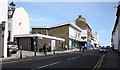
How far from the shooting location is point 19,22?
68438 mm

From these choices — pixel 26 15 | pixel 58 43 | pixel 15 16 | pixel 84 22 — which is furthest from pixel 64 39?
pixel 84 22

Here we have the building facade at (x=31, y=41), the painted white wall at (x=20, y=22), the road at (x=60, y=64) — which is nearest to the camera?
the road at (x=60, y=64)

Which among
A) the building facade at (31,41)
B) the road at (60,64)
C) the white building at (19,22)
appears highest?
the white building at (19,22)

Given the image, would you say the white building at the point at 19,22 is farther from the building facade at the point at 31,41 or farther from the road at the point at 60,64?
the road at the point at 60,64

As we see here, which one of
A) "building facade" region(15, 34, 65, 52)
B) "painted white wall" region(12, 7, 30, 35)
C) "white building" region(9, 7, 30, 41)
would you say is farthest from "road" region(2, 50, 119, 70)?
"painted white wall" region(12, 7, 30, 35)

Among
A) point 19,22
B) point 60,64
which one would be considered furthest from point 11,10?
point 60,64

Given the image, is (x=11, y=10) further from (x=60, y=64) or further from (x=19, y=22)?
(x=60, y=64)

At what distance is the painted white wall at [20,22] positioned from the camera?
66.4 metres

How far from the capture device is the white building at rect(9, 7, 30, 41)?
65.9 meters

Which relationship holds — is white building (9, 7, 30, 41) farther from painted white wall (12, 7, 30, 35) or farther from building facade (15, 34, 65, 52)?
building facade (15, 34, 65, 52)

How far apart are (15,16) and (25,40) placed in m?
6.72

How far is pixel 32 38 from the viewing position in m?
62.6

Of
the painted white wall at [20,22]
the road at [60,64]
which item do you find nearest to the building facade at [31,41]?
the painted white wall at [20,22]

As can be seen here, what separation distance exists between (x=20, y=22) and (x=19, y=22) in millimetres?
585
